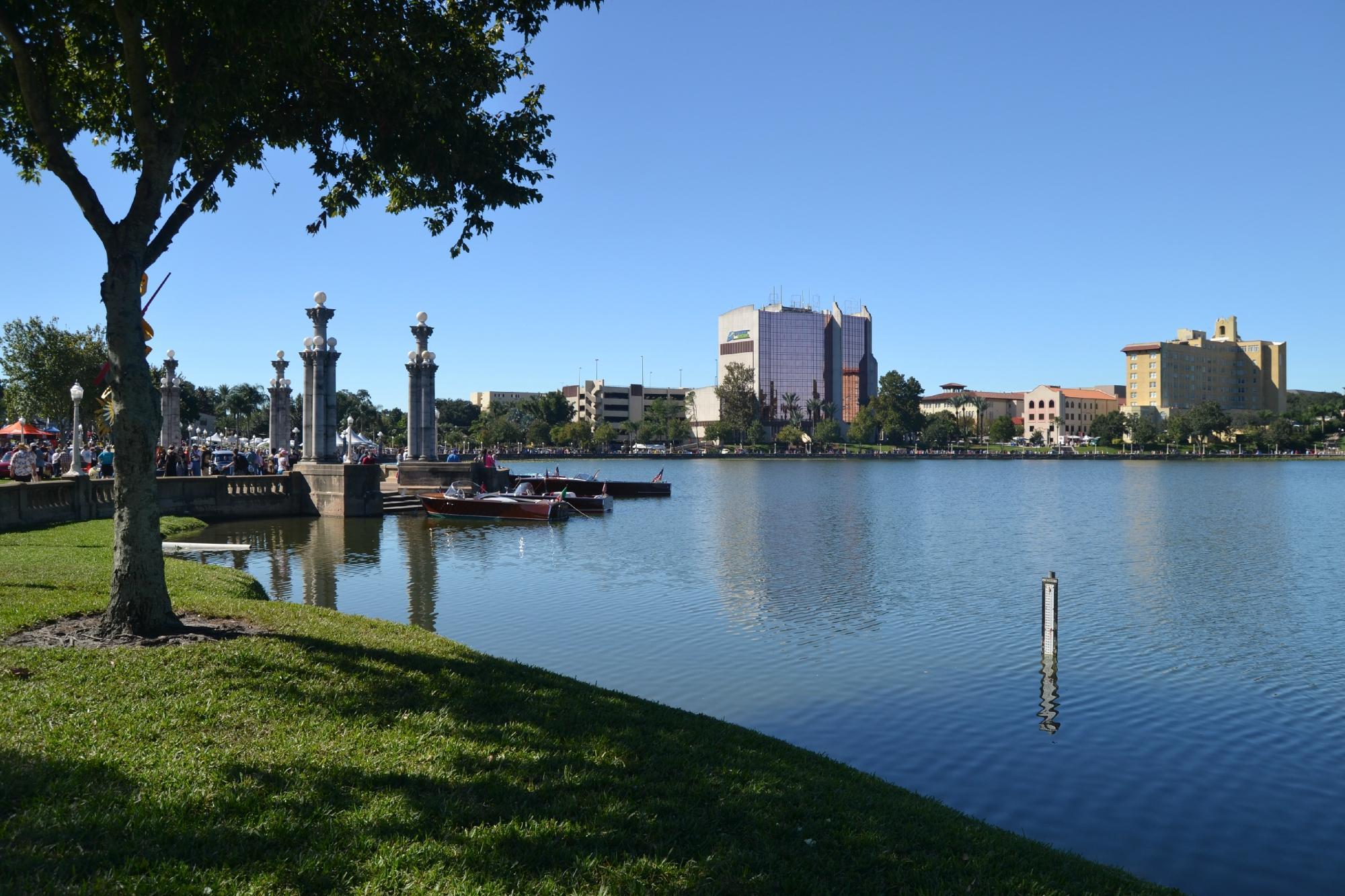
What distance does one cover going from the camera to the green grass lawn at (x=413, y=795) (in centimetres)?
555

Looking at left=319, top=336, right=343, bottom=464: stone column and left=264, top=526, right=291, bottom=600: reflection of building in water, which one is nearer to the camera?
left=264, top=526, right=291, bottom=600: reflection of building in water

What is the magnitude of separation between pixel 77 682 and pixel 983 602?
1993 cm

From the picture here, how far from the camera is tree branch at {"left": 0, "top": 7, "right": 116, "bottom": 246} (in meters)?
9.81

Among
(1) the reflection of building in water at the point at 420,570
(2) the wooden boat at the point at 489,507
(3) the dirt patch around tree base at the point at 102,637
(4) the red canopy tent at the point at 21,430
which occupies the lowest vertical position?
(1) the reflection of building in water at the point at 420,570

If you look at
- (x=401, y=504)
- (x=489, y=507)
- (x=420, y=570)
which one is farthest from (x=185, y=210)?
(x=401, y=504)

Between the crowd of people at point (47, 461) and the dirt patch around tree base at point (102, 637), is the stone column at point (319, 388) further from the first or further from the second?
the dirt patch around tree base at point (102, 637)

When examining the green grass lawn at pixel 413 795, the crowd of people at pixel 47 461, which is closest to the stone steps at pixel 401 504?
the crowd of people at pixel 47 461

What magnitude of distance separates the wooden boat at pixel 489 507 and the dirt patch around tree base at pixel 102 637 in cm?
3396

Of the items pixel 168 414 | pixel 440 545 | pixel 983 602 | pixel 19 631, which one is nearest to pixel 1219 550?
pixel 983 602

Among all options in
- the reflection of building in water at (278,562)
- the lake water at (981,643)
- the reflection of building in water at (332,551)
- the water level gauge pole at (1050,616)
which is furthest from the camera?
the reflection of building in water at (332,551)

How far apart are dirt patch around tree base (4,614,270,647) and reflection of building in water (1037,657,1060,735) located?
10.2m

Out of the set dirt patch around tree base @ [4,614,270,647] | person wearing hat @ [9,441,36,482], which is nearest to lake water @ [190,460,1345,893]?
dirt patch around tree base @ [4,614,270,647]

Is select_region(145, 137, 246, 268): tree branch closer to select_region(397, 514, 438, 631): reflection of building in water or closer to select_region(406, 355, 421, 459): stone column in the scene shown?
select_region(397, 514, 438, 631): reflection of building in water

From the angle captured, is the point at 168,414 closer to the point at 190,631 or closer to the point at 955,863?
the point at 190,631
